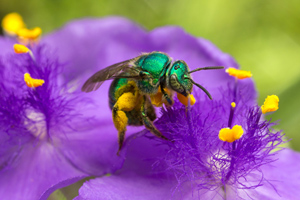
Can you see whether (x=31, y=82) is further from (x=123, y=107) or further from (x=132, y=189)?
(x=132, y=189)

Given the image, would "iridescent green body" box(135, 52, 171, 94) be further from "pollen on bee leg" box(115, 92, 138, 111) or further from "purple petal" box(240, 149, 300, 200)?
"purple petal" box(240, 149, 300, 200)

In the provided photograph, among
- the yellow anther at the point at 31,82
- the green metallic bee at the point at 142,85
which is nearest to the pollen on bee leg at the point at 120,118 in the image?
the green metallic bee at the point at 142,85

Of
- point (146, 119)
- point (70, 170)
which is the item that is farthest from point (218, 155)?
point (70, 170)

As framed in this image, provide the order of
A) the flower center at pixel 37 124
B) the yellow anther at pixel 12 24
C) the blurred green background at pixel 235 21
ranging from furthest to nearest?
the blurred green background at pixel 235 21 → the yellow anther at pixel 12 24 → the flower center at pixel 37 124

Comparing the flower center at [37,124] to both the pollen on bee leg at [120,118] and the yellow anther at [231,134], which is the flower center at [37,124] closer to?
the pollen on bee leg at [120,118]

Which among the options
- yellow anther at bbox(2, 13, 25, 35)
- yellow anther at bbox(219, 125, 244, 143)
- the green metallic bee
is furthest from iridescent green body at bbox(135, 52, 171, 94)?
yellow anther at bbox(2, 13, 25, 35)

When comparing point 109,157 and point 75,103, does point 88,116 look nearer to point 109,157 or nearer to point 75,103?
point 75,103
